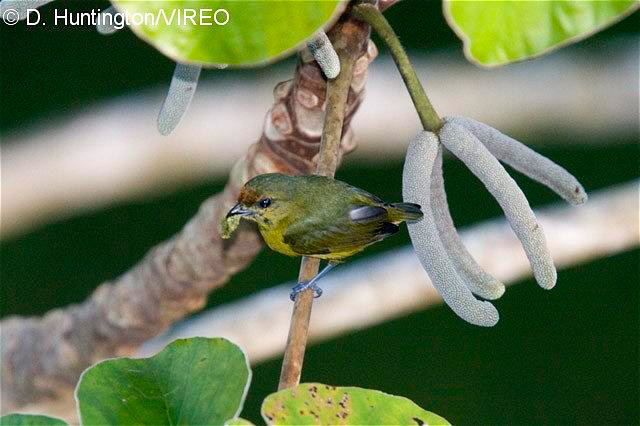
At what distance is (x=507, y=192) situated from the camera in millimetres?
665

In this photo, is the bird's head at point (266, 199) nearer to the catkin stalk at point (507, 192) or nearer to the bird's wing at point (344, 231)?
the bird's wing at point (344, 231)

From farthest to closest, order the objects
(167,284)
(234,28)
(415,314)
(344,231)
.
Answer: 1. (415,314)
2. (167,284)
3. (344,231)
4. (234,28)

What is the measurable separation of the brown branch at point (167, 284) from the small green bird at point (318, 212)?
0.03 m

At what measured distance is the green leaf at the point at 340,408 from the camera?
58 centimetres

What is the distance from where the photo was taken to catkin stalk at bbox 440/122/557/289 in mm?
661

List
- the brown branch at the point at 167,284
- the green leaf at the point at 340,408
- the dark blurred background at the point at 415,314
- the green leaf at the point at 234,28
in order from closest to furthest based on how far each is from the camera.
→ the green leaf at the point at 234,28 < the green leaf at the point at 340,408 < the brown branch at the point at 167,284 < the dark blurred background at the point at 415,314

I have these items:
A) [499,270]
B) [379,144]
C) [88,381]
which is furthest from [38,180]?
[88,381]

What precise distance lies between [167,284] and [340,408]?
0.47m

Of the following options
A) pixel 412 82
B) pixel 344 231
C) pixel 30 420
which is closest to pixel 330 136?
pixel 412 82

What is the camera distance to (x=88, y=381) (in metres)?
0.64

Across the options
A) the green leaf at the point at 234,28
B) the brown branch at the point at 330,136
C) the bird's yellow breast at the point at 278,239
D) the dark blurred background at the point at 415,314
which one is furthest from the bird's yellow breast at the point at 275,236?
the dark blurred background at the point at 415,314

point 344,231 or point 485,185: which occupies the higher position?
point 485,185

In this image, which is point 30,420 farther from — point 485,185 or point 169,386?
point 485,185

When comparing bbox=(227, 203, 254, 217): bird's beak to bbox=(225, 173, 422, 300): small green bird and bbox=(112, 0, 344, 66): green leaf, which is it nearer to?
bbox=(225, 173, 422, 300): small green bird
